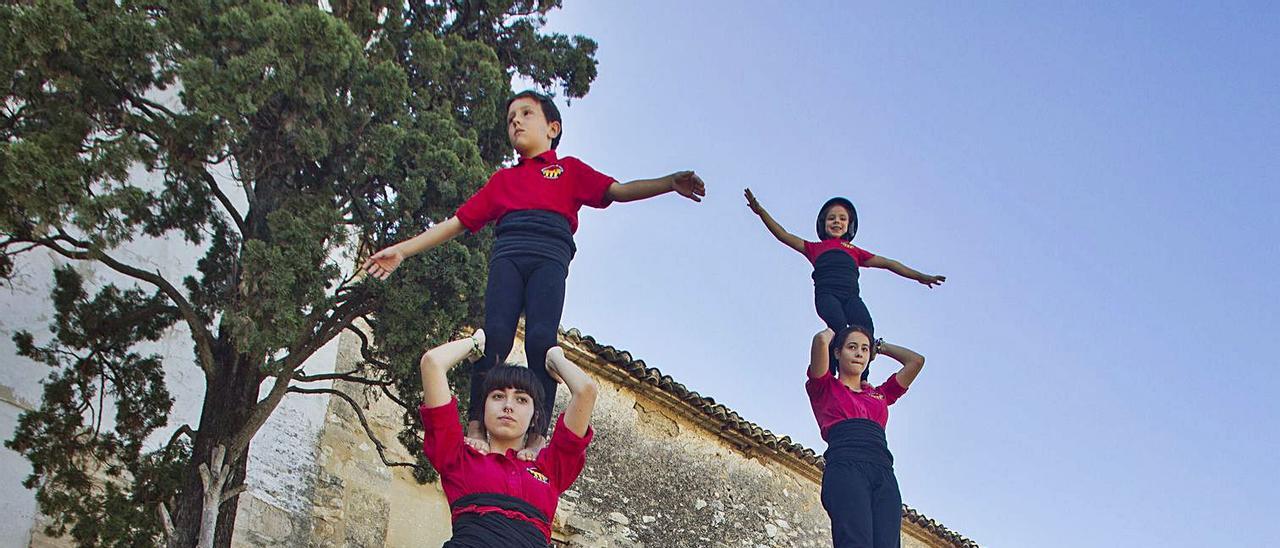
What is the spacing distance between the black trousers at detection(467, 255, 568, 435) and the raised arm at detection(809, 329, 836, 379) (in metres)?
1.41

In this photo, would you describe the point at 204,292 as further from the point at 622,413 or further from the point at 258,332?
the point at 622,413

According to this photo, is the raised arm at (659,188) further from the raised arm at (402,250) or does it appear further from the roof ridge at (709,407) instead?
the roof ridge at (709,407)

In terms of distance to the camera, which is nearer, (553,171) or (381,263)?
(381,263)

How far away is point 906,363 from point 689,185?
1.81 meters

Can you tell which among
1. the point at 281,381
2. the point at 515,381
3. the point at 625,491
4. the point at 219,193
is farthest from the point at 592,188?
the point at 625,491

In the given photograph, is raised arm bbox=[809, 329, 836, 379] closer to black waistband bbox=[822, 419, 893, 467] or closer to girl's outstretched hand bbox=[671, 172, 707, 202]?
black waistband bbox=[822, 419, 893, 467]

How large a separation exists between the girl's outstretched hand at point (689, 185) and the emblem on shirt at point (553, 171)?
525 mm

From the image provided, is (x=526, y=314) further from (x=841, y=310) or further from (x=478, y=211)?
(x=841, y=310)

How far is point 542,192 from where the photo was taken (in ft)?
15.6

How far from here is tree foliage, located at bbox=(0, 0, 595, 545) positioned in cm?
667

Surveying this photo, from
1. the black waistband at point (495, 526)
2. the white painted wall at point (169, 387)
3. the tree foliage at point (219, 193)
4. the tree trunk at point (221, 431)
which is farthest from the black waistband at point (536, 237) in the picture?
the white painted wall at point (169, 387)

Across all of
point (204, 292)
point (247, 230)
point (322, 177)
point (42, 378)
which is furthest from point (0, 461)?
point (322, 177)

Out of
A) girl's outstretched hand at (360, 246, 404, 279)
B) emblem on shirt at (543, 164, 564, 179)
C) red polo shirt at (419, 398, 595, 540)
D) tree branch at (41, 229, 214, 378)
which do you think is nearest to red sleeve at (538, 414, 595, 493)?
red polo shirt at (419, 398, 595, 540)

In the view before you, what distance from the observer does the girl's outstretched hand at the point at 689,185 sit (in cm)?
444
